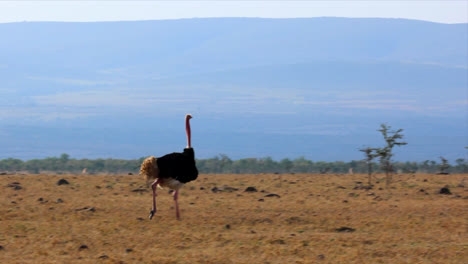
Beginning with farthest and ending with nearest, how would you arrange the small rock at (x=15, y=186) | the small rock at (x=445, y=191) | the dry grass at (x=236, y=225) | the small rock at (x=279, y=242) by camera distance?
the small rock at (x=15, y=186) < the small rock at (x=445, y=191) < the small rock at (x=279, y=242) < the dry grass at (x=236, y=225)

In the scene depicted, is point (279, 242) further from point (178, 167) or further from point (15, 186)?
point (15, 186)

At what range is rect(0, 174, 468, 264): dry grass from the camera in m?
11.3

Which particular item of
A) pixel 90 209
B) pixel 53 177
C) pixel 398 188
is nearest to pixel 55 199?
pixel 90 209

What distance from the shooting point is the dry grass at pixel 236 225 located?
11281 millimetres

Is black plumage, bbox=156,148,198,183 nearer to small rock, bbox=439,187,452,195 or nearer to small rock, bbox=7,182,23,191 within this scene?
small rock, bbox=7,182,23,191

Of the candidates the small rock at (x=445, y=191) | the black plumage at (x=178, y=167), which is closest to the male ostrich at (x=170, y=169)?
the black plumage at (x=178, y=167)

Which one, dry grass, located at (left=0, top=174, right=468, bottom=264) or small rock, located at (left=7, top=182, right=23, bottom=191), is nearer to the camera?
dry grass, located at (left=0, top=174, right=468, bottom=264)

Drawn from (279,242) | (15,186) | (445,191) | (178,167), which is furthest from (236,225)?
(15,186)

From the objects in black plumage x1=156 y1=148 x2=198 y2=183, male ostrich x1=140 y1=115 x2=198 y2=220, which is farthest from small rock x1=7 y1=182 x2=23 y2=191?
black plumage x1=156 y1=148 x2=198 y2=183

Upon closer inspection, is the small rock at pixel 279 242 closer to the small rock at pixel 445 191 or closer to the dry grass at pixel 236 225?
the dry grass at pixel 236 225

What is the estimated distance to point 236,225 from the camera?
13.9m

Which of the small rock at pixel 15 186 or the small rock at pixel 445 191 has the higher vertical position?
the small rock at pixel 15 186

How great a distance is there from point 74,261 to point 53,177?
12.2 meters

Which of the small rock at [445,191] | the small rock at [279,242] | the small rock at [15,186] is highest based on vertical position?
the small rock at [15,186]
